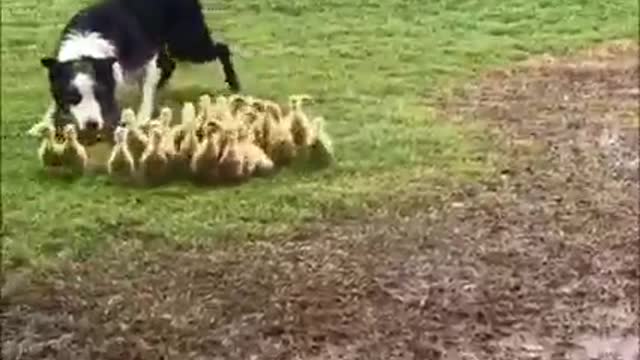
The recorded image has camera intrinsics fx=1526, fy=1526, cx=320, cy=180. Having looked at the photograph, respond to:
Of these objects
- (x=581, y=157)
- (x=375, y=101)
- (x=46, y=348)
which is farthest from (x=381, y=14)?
(x=46, y=348)

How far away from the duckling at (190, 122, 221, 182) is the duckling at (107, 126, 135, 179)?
41mm

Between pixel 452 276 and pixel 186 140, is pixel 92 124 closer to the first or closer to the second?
pixel 186 140

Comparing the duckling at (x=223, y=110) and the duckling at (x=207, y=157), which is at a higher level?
the duckling at (x=223, y=110)

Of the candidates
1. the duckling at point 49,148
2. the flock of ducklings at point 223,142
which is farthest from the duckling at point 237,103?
the duckling at point 49,148

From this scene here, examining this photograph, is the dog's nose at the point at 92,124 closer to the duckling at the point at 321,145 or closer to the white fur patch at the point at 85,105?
the white fur patch at the point at 85,105

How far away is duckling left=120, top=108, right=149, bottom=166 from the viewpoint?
0.83 meters

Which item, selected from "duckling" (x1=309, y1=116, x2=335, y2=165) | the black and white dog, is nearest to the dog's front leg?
the black and white dog

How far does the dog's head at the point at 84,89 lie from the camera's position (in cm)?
80

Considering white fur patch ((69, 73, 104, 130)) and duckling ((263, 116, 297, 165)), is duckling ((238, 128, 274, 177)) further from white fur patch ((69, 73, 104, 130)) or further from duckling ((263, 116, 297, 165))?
white fur patch ((69, 73, 104, 130))

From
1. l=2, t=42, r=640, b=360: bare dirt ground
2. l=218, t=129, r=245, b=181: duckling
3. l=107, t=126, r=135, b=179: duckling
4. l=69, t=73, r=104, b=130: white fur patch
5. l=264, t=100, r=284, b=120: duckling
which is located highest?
l=69, t=73, r=104, b=130: white fur patch

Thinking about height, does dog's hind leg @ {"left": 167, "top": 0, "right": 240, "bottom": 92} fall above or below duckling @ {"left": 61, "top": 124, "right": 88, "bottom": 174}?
above

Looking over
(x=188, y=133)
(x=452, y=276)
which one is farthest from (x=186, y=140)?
(x=452, y=276)

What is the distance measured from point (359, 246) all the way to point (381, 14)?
14 cm

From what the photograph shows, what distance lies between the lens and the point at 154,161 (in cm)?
86
